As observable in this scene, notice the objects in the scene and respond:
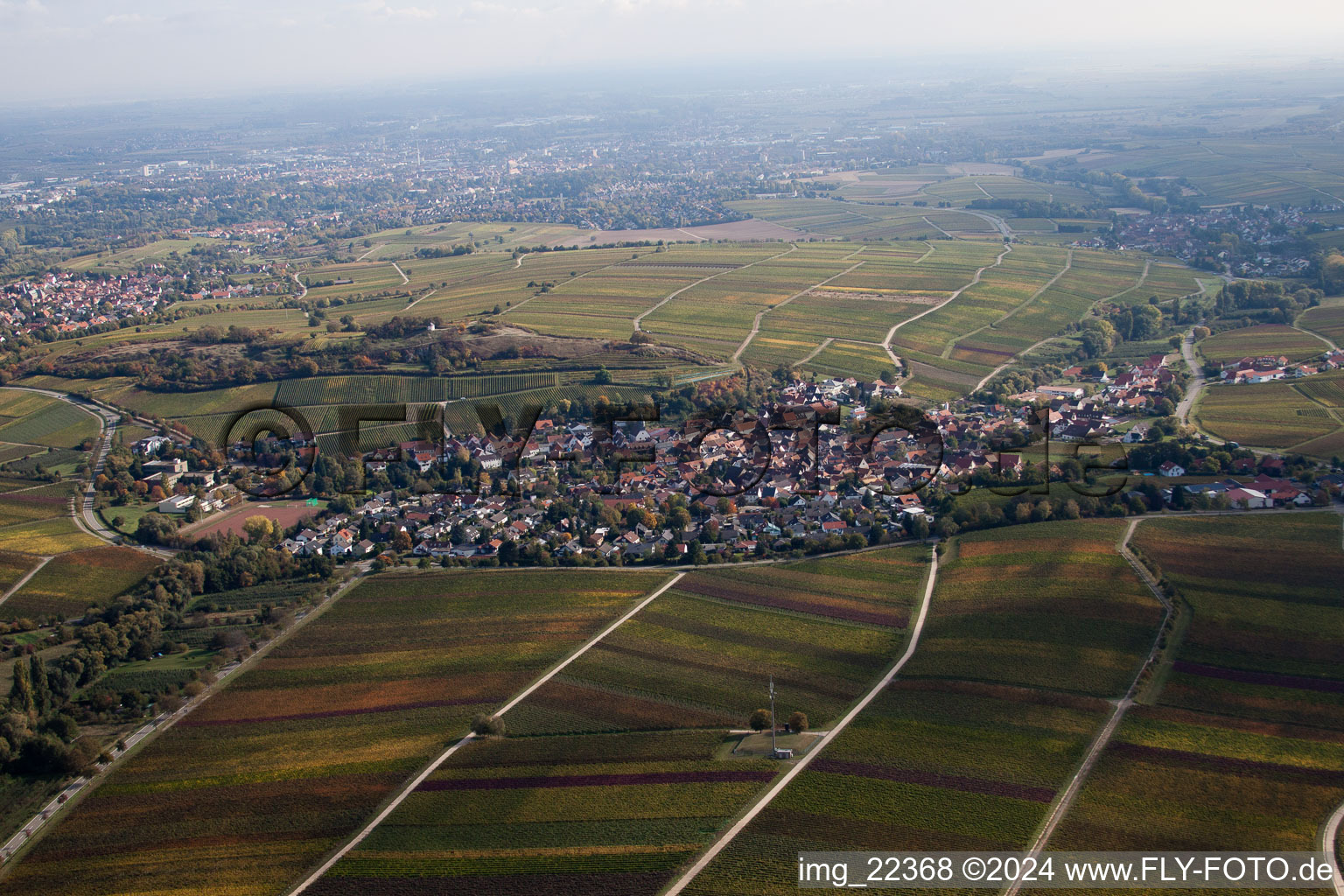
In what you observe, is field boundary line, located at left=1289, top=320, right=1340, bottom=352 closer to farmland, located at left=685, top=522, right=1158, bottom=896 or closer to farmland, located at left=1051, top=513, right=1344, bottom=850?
farmland, located at left=1051, top=513, right=1344, bottom=850

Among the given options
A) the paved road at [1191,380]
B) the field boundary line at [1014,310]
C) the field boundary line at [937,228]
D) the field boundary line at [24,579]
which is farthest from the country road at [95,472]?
the field boundary line at [937,228]

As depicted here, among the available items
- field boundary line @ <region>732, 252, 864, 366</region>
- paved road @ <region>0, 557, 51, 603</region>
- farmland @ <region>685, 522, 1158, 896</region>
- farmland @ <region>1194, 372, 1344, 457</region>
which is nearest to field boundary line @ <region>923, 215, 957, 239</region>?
field boundary line @ <region>732, 252, 864, 366</region>

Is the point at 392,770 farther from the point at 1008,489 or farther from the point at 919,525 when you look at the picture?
the point at 1008,489

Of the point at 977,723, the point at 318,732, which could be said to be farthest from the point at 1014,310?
the point at 318,732

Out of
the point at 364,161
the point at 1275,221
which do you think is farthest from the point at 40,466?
the point at 364,161

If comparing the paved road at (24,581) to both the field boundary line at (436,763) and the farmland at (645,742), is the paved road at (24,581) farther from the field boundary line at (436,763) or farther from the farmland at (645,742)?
the farmland at (645,742)

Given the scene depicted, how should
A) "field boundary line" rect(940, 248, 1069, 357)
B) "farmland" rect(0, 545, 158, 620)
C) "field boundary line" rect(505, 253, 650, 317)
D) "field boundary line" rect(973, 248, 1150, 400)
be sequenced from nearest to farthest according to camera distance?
"farmland" rect(0, 545, 158, 620) < "field boundary line" rect(973, 248, 1150, 400) < "field boundary line" rect(940, 248, 1069, 357) < "field boundary line" rect(505, 253, 650, 317)
